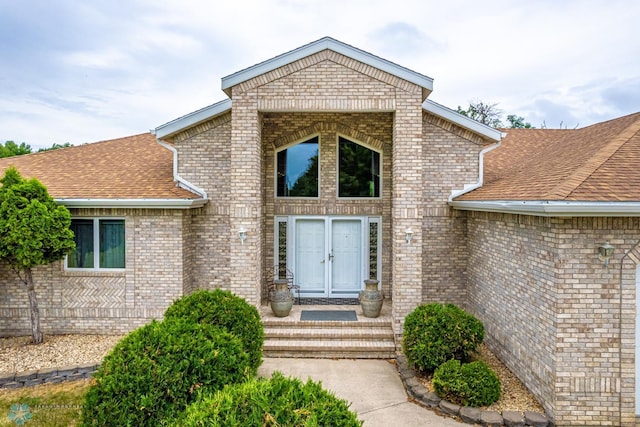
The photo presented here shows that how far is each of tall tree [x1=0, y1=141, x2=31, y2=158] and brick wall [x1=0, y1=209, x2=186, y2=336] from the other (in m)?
21.5

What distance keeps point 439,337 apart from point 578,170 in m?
3.57

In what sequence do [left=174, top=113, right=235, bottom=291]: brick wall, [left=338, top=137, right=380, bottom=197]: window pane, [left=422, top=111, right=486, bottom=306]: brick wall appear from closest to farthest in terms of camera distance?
[left=422, top=111, right=486, bottom=306]: brick wall < [left=174, top=113, right=235, bottom=291]: brick wall < [left=338, top=137, right=380, bottom=197]: window pane

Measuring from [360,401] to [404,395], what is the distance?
79 centimetres

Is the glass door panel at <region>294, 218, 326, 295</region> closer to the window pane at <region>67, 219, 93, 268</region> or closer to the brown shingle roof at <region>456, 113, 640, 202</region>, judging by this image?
the brown shingle roof at <region>456, 113, 640, 202</region>

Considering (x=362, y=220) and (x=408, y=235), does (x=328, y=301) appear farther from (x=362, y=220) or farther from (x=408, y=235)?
(x=408, y=235)

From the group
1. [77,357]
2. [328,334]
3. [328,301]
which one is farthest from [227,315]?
[328,301]

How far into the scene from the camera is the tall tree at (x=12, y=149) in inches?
982

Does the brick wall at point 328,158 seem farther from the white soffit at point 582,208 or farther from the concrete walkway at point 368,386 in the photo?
the white soffit at point 582,208

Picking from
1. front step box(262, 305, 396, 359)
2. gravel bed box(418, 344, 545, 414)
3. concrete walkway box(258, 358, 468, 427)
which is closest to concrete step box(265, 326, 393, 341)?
front step box(262, 305, 396, 359)

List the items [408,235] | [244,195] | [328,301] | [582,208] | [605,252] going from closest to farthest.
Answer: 1. [582,208]
2. [605,252]
3. [408,235]
4. [244,195]
5. [328,301]

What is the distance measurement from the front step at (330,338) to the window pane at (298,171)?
3476 mm

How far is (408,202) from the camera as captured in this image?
8.06m

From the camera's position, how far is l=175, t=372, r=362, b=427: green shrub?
2947mm

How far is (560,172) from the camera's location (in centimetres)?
656
